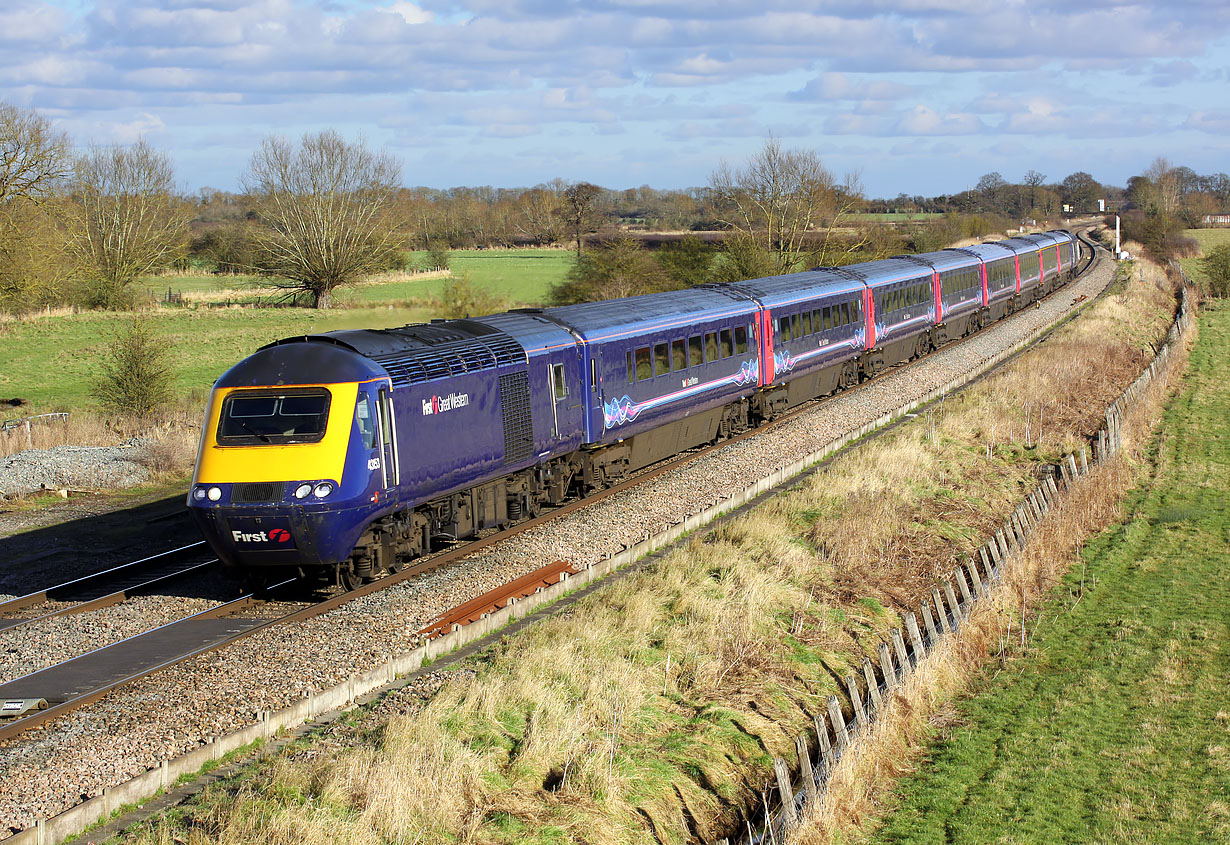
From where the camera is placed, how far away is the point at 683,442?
22562 millimetres

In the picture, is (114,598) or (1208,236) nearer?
(114,598)

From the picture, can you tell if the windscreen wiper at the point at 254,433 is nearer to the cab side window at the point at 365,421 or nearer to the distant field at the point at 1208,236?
the cab side window at the point at 365,421

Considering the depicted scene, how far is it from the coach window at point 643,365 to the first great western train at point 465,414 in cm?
5

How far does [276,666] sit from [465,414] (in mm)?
5011

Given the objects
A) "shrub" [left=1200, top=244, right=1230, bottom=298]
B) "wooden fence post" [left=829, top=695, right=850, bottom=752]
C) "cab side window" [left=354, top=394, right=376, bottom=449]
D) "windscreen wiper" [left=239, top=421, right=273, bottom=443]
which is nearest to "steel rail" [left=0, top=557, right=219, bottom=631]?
"windscreen wiper" [left=239, top=421, right=273, bottom=443]

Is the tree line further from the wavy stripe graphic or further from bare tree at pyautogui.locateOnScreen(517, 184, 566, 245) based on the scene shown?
the wavy stripe graphic

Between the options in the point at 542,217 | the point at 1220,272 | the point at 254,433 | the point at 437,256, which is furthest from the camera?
the point at 542,217

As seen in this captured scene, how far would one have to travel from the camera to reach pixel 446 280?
2378 inches

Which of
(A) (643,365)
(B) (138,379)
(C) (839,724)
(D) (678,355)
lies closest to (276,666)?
(C) (839,724)

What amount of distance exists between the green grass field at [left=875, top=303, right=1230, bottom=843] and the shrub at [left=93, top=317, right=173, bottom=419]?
75.3 ft

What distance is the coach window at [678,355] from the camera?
21.3 m

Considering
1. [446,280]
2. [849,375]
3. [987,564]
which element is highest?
[446,280]

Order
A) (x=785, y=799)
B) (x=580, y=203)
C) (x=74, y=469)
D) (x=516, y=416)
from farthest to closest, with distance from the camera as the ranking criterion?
(x=580, y=203)
(x=74, y=469)
(x=516, y=416)
(x=785, y=799)

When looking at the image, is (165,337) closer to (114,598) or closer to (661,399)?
(661,399)
